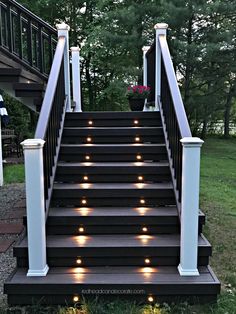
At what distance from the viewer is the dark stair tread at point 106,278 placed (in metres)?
2.80

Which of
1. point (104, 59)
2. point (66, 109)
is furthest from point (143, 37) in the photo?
point (66, 109)

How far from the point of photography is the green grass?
25.7 ft

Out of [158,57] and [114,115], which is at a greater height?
[158,57]

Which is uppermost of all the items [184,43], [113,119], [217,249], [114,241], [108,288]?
[184,43]

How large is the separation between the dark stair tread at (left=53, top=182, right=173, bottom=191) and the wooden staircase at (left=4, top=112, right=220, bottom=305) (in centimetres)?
1

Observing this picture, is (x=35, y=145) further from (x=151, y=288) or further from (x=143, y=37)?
(x=143, y=37)

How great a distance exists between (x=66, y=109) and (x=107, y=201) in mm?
1852

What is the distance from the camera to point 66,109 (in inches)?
199

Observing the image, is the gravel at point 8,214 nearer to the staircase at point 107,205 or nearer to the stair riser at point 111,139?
the staircase at point 107,205

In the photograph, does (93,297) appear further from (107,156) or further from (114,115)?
(114,115)

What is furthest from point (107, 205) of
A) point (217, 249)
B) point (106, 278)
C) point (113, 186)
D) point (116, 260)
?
point (217, 249)

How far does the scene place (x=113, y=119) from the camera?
15.9ft

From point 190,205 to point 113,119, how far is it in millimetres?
2205

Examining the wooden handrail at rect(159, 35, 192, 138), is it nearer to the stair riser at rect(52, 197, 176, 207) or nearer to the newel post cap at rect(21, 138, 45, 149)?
the stair riser at rect(52, 197, 176, 207)
